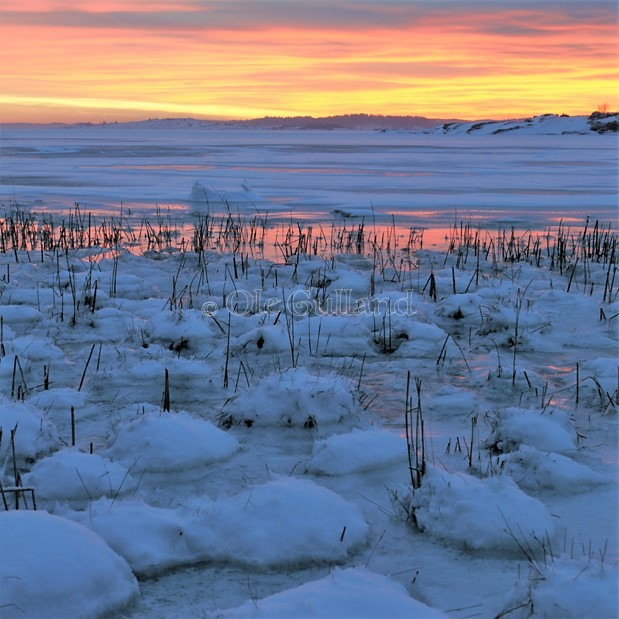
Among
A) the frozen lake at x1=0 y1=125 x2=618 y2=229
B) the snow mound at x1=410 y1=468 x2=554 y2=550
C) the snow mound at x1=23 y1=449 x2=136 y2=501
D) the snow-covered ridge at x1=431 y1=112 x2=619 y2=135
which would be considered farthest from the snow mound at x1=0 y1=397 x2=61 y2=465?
the snow-covered ridge at x1=431 y1=112 x2=619 y2=135

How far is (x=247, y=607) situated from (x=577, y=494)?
1653 millimetres

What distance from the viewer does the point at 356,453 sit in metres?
3.50

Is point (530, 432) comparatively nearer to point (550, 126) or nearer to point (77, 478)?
point (77, 478)

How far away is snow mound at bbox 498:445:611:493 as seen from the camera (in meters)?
3.29

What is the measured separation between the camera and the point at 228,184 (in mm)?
19391

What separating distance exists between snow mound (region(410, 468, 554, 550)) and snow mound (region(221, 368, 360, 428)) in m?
1.03

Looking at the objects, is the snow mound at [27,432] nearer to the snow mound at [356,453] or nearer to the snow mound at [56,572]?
the snow mound at [56,572]

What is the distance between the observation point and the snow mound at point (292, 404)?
401cm

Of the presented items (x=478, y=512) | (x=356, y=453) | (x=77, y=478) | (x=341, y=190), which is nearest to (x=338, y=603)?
(x=478, y=512)

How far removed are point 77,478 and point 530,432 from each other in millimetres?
2130

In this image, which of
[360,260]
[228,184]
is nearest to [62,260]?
[360,260]

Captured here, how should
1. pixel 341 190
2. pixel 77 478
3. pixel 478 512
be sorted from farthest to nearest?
pixel 341 190
pixel 77 478
pixel 478 512

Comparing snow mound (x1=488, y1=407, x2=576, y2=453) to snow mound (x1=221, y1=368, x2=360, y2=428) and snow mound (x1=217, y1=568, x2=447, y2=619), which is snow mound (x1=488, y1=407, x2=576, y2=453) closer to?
snow mound (x1=221, y1=368, x2=360, y2=428)

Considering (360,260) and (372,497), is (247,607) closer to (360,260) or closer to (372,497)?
(372,497)
